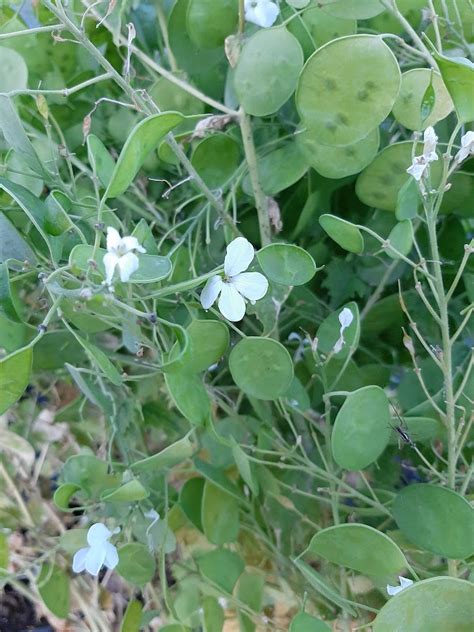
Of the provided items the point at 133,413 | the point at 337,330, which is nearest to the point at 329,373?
the point at 337,330

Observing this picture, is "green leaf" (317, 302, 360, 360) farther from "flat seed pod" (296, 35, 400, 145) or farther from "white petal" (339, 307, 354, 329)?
"flat seed pod" (296, 35, 400, 145)

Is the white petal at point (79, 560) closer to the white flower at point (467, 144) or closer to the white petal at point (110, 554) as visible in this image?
the white petal at point (110, 554)

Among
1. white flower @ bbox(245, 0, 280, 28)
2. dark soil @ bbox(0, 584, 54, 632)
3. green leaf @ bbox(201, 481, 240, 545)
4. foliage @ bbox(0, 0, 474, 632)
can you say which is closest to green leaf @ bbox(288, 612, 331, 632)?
foliage @ bbox(0, 0, 474, 632)

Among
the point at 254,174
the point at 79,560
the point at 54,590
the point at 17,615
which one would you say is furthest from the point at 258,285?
the point at 17,615

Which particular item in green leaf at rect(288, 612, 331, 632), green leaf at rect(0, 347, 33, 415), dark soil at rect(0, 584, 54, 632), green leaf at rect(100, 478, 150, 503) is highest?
green leaf at rect(0, 347, 33, 415)

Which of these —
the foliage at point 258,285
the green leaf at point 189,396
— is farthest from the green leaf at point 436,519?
the green leaf at point 189,396

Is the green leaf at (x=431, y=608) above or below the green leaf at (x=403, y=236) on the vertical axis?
below

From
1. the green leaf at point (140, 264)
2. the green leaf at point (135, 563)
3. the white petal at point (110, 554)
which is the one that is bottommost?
the green leaf at point (135, 563)
